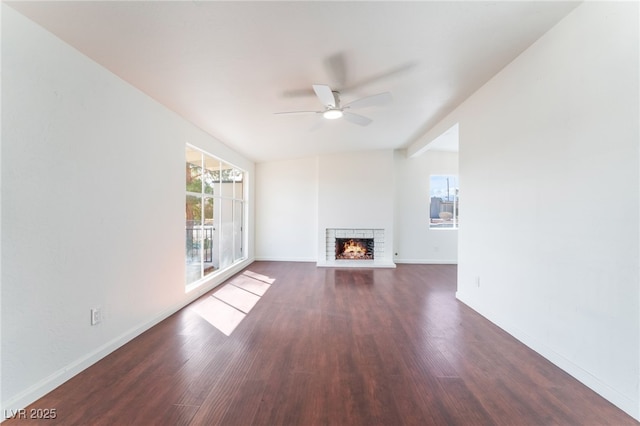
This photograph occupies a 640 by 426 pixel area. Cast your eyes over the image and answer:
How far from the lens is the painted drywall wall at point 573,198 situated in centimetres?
163

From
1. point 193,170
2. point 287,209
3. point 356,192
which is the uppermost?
point 193,170

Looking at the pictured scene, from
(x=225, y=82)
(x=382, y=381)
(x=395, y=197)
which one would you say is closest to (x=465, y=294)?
(x=382, y=381)

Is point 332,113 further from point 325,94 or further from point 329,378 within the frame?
point 329,378

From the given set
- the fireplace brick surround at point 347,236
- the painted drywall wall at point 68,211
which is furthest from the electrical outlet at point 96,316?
the fireplace brick surround at point 347,236

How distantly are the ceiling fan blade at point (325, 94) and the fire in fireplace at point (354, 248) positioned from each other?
4.12m

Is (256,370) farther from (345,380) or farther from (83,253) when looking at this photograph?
(83,253)

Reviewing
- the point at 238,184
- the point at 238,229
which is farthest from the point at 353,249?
the point at 238,184

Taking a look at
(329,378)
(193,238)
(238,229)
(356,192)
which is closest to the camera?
(329,378)

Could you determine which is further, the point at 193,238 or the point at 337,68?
the point at 193,238

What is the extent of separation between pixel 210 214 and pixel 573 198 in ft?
15.0

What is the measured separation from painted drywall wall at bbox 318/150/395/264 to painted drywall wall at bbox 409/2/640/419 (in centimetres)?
323

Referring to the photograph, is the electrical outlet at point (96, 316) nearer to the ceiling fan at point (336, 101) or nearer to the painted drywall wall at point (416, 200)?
the ceiling fan at point (336, 101)

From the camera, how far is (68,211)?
6.42 ft

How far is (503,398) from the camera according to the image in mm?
1742
